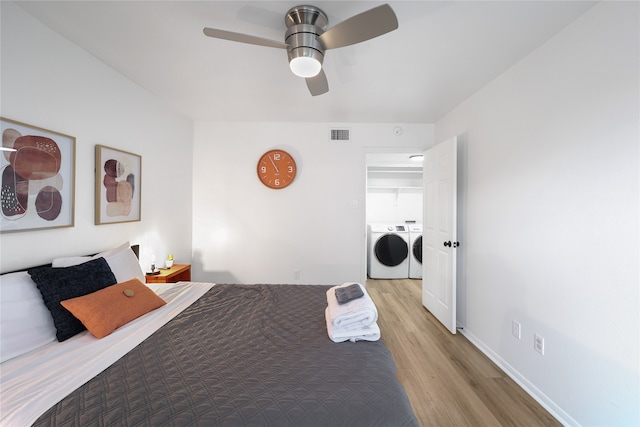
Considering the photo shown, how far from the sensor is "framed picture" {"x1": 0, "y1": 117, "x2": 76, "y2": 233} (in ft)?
4.47

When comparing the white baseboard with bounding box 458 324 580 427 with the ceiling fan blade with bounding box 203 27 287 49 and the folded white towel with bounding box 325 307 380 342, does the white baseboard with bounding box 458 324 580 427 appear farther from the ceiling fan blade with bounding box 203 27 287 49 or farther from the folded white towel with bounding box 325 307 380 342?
the ceiling fan blade with bounding box 203 27 287 49

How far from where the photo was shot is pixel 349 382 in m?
1.00

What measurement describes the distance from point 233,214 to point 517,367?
322cm

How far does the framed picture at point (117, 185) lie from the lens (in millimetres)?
1921

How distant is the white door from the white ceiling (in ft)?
2.04

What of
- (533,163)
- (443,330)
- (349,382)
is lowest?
(443,330)

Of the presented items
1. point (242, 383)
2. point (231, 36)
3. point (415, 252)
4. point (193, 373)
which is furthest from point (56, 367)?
point (415, 252)

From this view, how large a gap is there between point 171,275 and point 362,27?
255 centimetres

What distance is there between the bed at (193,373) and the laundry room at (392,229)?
3.05m

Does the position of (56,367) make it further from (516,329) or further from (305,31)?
(516,329)

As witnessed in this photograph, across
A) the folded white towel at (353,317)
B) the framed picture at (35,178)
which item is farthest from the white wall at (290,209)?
the folded white towel at (353,317)

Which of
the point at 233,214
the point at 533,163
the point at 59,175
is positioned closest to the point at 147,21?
the point at 59,175

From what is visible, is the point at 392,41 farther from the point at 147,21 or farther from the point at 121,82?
the point at 121,82

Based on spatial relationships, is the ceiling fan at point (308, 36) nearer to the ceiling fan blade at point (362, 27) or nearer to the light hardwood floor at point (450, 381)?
the ceiling fan blade at point (362, 27)
